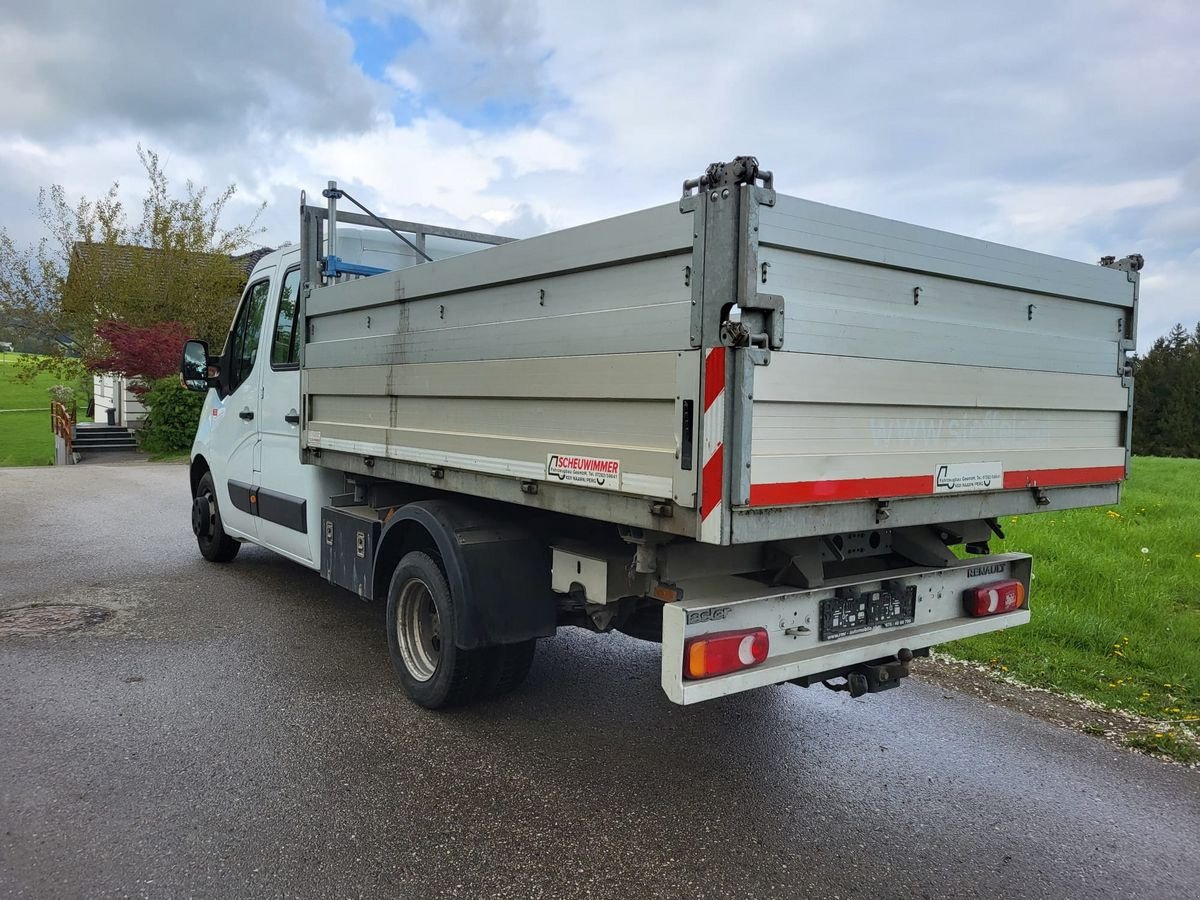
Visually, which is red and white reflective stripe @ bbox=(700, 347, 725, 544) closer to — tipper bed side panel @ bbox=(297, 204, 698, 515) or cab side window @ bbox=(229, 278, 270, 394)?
tipper bed side panel @ bbox=(297, 204, 698, 515)

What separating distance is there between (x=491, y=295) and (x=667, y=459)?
1335mm

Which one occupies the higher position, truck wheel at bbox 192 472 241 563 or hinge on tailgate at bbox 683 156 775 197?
hinge on tailgate at bbox 683 156 775 197

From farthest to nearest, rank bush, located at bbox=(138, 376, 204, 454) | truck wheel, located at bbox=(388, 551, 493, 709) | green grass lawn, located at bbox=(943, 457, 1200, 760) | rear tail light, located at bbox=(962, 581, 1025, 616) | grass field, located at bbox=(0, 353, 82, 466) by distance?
grass field, located at bbox=(0, 353, 82, 466) → bush, located at bbox=(138, 376, 204, 454) → green grass lawn, located at bbox=(943, 457, 1200, 760) → truck wheel, located at bbox=(388, 551, 493, 709) → rear tail light, located at bbox=(962, 581, 1025, 616)

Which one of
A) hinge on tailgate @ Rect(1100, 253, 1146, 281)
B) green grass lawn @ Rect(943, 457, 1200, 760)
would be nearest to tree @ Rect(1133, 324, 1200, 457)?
green grass lawn @ Rect(943, 457, 1200, 760)

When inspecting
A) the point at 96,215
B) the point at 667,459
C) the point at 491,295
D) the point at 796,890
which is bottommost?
the point at 796,890

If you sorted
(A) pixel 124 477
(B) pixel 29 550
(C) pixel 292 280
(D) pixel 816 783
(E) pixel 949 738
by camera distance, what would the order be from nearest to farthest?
1. (D) pixel 816 783
2. (E) pixel 949 738
3. (C) pixel 292 280
4. (B) pixel 29 550
5. (A) pixel 124 477

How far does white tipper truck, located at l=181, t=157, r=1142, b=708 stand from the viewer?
280 centimetres

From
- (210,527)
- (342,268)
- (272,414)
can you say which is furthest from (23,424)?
(342,268)

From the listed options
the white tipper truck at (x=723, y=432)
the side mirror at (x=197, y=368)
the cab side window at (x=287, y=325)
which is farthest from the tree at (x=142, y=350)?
the white tipper truck at (x=723, y=432)

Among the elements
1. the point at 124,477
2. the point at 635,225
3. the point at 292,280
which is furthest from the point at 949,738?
the point at 124,477

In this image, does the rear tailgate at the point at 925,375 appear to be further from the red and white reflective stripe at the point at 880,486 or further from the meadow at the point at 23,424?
the meadow at the point at 23,424

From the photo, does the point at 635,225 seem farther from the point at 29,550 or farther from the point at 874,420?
the point at 29,550

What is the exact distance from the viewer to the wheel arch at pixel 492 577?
3.85 m

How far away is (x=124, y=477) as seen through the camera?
1555cm
